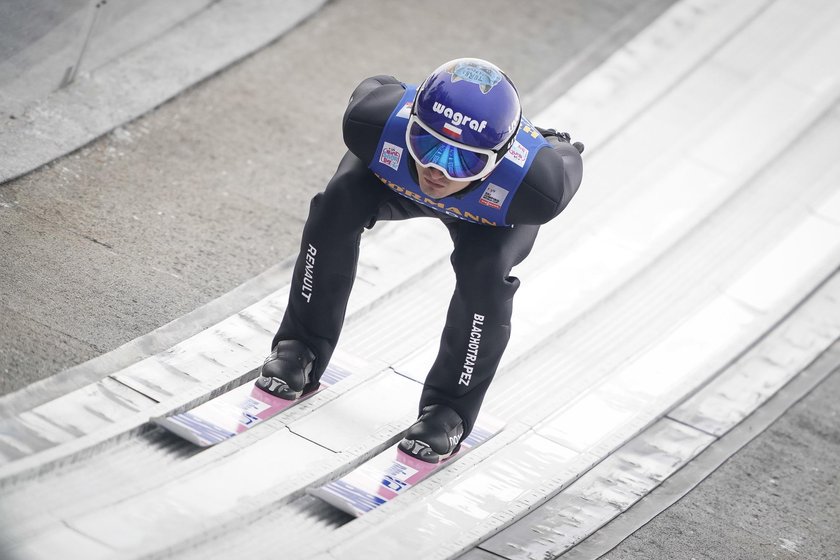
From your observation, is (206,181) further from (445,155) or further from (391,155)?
(445,155)

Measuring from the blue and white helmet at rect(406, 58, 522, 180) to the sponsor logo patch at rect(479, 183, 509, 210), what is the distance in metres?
0.09

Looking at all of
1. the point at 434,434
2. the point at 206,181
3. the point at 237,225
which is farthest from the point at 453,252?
the point at 206,181

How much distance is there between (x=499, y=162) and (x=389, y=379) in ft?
4.17

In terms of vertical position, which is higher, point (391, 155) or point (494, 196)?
point (391, 155)

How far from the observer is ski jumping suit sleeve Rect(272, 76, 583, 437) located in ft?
13.7

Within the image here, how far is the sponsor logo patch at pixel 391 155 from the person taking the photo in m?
4.14

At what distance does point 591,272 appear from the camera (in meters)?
6.00

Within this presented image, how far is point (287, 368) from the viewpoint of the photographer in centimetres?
454

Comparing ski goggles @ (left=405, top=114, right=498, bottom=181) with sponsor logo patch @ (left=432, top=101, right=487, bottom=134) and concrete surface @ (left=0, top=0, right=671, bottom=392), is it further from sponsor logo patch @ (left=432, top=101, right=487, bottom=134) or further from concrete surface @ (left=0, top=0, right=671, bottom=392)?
concrete surface @ (left=0, top=0, right=671, bottom=392)

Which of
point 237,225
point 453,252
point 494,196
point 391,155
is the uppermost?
point 391,155

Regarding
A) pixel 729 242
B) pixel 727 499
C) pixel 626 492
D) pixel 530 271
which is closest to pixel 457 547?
pixel 626 492

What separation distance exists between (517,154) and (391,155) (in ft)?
1.37

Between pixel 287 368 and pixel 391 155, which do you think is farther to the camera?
pixel 287 368

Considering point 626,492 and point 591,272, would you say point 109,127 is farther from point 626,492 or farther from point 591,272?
point 626,492
